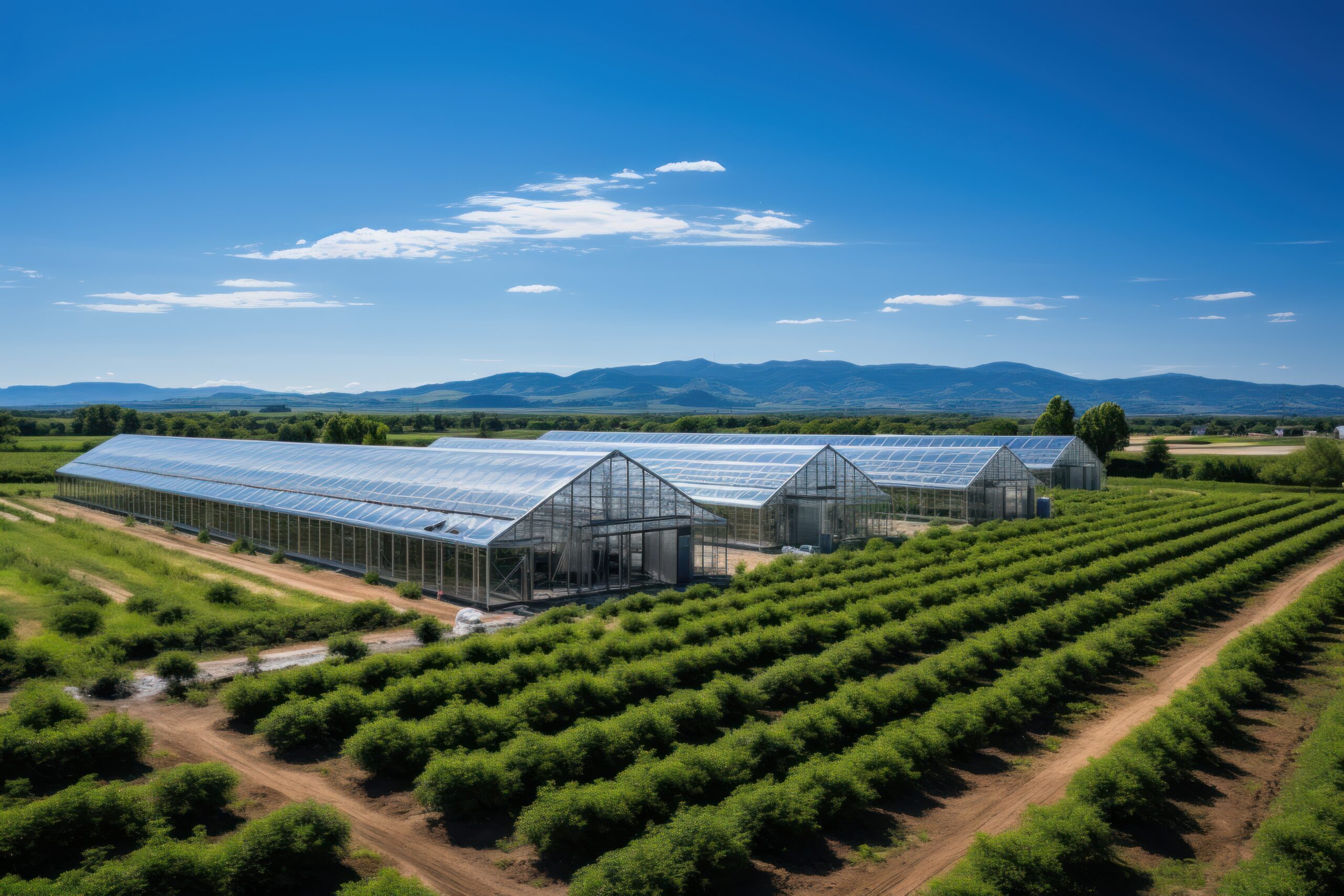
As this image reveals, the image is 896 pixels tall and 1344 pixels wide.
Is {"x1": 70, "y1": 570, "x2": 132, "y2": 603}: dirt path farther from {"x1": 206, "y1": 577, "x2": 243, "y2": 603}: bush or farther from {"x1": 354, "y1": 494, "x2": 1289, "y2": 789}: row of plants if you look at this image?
{"x1": 354, "y1": 494, "x2": 1289, "y2": 789}: row of plants

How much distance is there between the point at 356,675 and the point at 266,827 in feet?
25.5

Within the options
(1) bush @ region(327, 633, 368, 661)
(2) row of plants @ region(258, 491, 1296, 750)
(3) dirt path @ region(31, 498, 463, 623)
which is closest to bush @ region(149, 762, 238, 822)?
(2) row of plants @ region(258, 491, 1296, 750)

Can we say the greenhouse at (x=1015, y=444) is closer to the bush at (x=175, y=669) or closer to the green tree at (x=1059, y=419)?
the green tree at (x=1059, y=419)

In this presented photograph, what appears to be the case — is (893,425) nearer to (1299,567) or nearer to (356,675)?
(1299,567)

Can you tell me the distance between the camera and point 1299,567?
3859 cm

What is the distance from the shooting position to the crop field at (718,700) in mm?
13430

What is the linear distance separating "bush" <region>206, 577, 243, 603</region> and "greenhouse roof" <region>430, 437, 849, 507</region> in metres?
15.0

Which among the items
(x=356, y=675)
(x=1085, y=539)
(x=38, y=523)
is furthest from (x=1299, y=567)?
(x=38, y=523)

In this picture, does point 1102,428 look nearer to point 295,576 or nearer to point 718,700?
point 295,576

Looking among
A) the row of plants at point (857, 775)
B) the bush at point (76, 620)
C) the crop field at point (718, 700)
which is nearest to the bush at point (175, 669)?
the crop field at point (718, 700)

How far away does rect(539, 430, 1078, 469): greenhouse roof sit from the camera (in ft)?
203

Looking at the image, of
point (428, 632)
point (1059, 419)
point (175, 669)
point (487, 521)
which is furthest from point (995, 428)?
point (175, 669)

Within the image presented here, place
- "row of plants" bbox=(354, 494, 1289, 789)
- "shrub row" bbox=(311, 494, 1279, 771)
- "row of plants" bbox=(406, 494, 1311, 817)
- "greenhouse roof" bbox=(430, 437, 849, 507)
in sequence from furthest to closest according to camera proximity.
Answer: "greenhouse roof" bbox=(430, 437, 849, 507), "shrub row" bbox=(311, 494, 1279, 771), "row of plants" bbox=(354, 494, 1289, 789), "row of plants" bbox=(406, 494, 1311, 817)

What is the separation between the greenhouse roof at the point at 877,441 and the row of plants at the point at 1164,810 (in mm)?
41792
